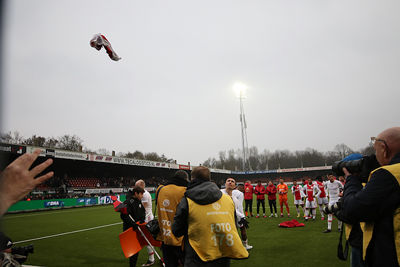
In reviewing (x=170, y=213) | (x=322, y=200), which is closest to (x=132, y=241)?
(x=170, y=213)

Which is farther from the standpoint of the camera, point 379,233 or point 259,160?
point 259,160

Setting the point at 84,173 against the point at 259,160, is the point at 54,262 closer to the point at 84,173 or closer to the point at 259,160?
the point at 84,173

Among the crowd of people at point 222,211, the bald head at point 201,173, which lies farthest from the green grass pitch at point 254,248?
the bald head at point 201,173

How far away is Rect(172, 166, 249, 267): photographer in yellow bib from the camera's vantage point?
2832 millimetres

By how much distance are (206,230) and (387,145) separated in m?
1.97

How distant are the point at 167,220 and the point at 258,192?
12.1 meters

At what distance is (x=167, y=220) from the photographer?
12.8ft

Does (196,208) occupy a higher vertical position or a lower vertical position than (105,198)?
higher

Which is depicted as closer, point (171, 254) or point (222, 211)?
point (222, 211)

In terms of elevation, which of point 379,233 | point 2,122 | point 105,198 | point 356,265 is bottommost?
point 105,198

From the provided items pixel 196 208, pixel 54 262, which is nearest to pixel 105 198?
pixel 54 262

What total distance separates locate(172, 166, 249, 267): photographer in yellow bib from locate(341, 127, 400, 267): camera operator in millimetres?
1339

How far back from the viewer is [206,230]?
113 inches

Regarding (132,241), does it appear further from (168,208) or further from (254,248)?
(254,248)
